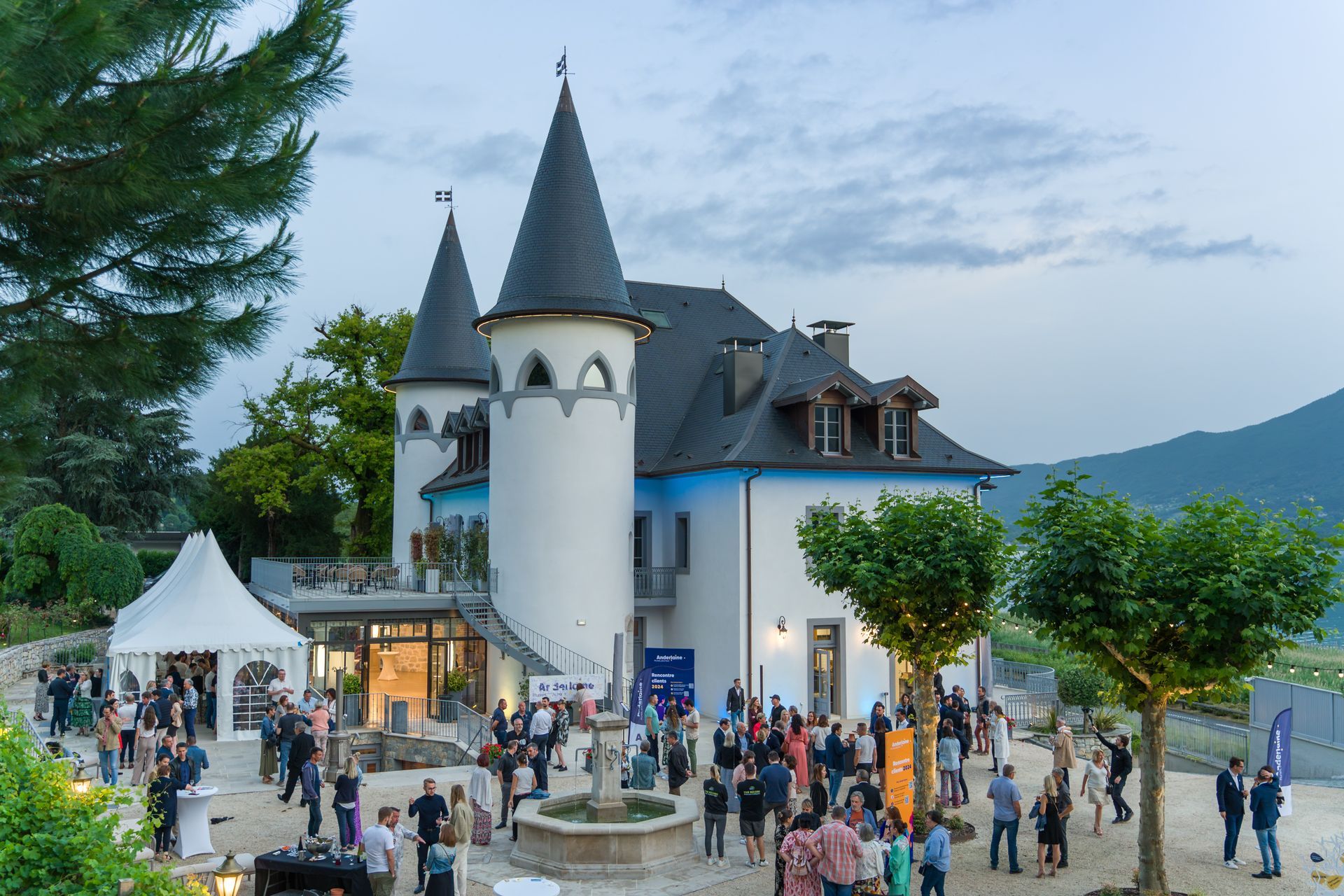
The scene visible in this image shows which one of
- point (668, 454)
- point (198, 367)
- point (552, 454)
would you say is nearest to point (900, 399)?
point (668, 454)

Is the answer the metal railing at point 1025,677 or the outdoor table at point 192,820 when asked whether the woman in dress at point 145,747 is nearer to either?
the outdoor table at point 192,820

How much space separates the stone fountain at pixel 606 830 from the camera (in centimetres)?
1327

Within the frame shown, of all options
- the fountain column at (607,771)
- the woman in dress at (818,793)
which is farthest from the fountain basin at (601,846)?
the woman in dress at (818,793)

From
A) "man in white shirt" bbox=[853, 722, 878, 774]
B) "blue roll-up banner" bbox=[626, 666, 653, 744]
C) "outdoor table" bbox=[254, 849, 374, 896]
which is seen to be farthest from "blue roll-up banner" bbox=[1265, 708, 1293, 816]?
"outdoor table" bbox=[254, 849, 374, 896]

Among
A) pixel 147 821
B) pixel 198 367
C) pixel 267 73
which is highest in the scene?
pixel 267 73

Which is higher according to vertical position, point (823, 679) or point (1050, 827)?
point (823, 679)

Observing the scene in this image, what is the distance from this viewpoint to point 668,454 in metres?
28.8

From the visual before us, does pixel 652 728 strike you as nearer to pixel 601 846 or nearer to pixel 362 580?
pixel 601 846

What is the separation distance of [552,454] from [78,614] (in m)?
21.9

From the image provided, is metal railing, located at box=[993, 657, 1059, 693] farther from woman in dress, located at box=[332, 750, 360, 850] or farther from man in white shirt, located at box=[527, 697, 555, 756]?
woman in dress, located at box=[332, 750, 360, 850]

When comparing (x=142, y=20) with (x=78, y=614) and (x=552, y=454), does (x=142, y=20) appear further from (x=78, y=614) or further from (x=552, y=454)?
(x=78, y=614)

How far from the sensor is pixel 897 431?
1089 inches

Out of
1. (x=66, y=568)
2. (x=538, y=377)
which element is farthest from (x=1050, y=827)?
(x=66, y=568)

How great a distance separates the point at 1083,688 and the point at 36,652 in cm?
3057
